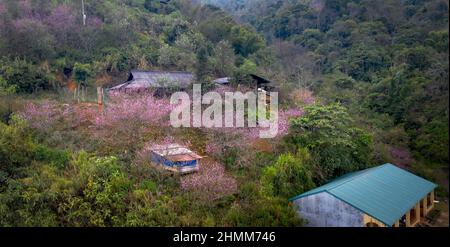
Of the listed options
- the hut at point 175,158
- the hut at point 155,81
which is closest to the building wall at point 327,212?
the hut at point 175,158

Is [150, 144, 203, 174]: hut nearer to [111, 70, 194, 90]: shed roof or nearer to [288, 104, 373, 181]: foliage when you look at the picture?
[288, 104, 373, 181]: foliage

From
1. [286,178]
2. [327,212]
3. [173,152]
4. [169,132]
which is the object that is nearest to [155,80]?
[169,132]

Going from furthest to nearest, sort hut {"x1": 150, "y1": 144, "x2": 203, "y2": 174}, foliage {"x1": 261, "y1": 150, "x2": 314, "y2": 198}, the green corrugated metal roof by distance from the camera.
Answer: hut {"x1": 150, "y1": 144, "x2": 203, "y2": 174} → foliage {"x1": 261, "y1": 150, "x2": 314, "y2": 198} → the green corrugated metal roof

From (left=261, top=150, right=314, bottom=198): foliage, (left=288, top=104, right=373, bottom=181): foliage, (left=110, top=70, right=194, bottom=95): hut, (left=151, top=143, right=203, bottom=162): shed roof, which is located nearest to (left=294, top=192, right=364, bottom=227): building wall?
(left=261, top=150, right=314, bottom=198): foliage

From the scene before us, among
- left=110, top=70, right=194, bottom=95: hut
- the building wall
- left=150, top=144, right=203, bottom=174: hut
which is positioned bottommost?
the building wall

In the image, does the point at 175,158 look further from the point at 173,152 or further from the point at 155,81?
the point at 155,81

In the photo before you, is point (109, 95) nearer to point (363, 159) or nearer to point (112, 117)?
point (112, 117)

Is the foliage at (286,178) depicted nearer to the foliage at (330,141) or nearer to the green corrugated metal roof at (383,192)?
the green corrugated metal roof at (383,192)
